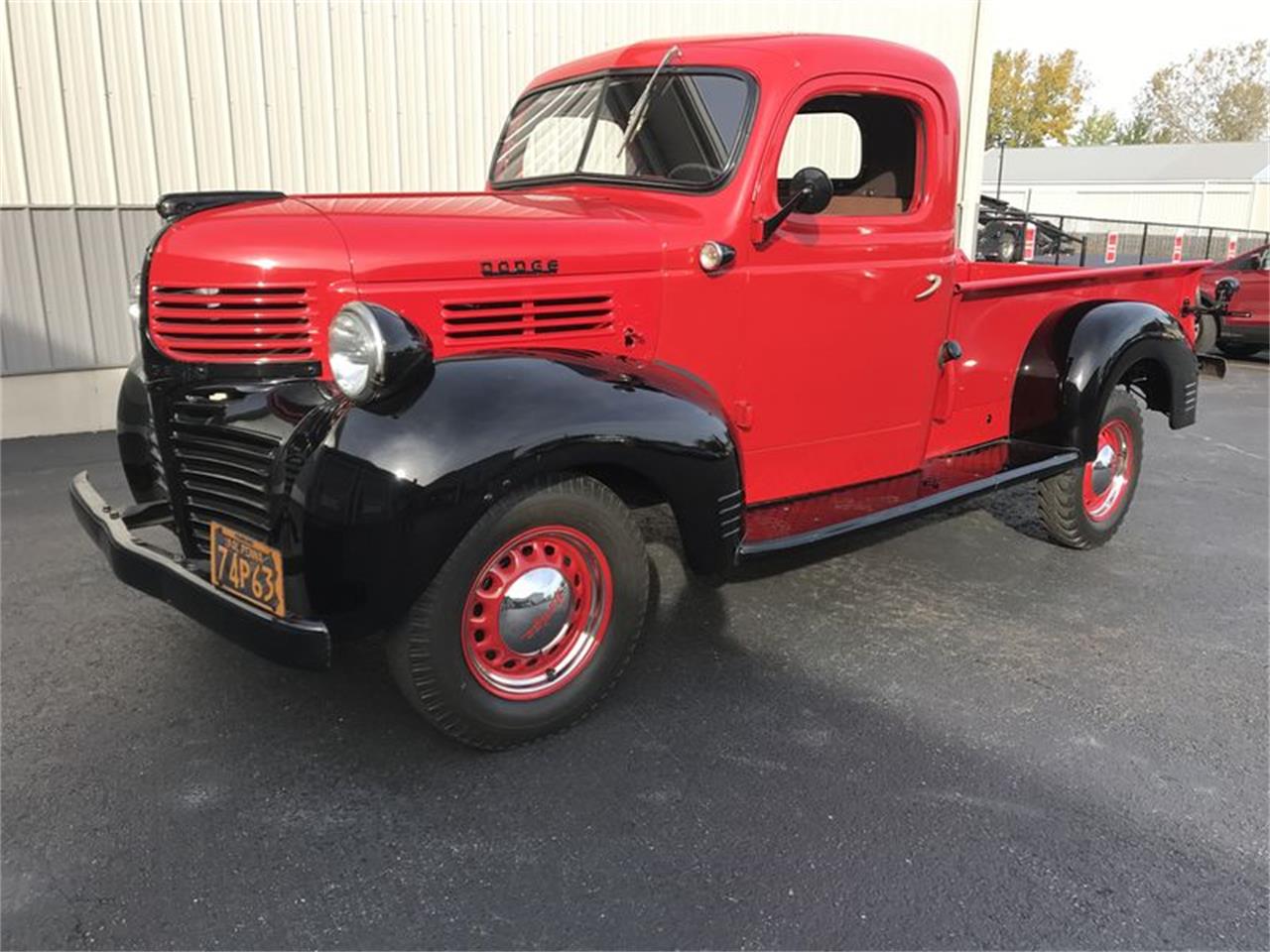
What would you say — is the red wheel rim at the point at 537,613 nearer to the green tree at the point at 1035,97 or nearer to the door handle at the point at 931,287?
the door handle at the point at 931,287

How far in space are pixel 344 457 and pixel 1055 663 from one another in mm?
2579

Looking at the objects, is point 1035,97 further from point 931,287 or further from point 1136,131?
point 931,287

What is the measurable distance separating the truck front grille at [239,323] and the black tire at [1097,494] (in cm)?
328

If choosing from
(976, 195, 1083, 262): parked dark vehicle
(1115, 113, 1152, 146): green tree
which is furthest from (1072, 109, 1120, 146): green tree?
(976, 195, 1083, 262): parked dark vehicle

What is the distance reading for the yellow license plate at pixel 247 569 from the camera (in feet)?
8.18

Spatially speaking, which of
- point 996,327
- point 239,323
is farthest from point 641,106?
point 996,327

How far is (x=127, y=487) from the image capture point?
3.56 m

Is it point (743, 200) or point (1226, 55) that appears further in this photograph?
point (1226, 55)

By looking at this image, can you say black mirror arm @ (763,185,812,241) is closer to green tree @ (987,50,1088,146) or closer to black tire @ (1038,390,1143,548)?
black tire @ (1038,390,1143,548)

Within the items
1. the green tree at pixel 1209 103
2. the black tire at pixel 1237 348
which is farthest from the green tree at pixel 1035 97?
the black tire at pixel 1237 348

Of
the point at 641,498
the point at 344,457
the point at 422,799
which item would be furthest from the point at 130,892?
the point at 641,498

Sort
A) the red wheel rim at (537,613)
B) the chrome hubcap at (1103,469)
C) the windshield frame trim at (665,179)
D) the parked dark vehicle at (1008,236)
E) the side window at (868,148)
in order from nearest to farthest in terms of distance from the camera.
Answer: the red wheel rim at (537,613) < the windshield frame trim at (665,179) < the side window at (868,148) < the chrome hubcap at (1103,469) < the parked dark vehicle at (1008,236)

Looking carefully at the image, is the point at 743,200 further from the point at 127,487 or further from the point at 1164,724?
the point at 127,487

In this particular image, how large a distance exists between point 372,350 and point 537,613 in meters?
0.87
